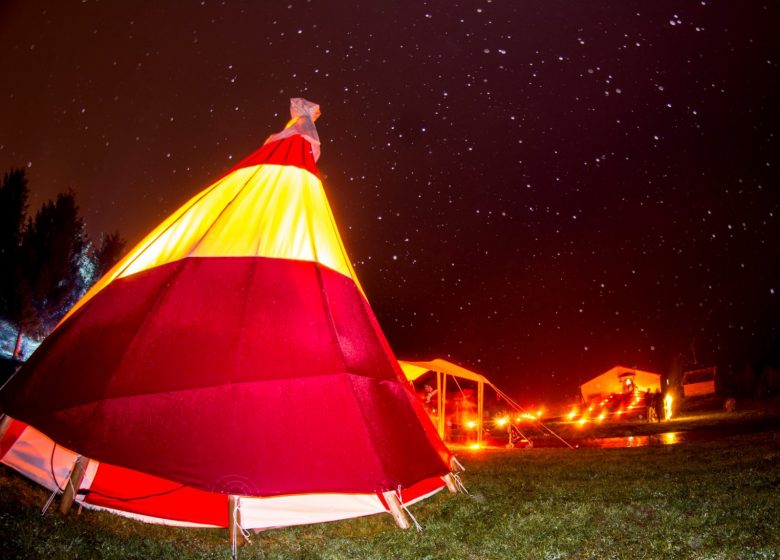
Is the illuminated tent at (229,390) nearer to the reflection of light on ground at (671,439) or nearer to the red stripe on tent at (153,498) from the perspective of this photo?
the red stripe on tent at (153,498)

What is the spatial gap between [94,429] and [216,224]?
235cm

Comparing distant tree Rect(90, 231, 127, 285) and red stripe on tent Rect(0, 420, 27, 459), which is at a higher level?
distant tree Rect(90, 231, 127, 285)

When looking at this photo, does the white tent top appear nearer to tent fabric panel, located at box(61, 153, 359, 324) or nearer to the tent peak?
the tent peak

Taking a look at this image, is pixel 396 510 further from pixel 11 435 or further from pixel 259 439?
pixel 11 435

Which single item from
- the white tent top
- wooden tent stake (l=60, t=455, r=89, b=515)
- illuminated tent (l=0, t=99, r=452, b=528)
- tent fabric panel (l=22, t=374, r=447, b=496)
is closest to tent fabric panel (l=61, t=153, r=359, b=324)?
illuminated tent (l=0, t=99, r=452, b=528)

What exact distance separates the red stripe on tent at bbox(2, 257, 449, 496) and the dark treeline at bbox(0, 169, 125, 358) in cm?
3305

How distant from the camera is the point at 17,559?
10.2ft

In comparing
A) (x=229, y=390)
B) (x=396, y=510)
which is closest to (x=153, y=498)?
(x=229, y=390)

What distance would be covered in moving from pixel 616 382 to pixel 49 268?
43708mm

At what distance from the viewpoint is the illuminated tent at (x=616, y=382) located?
39188 millimetres

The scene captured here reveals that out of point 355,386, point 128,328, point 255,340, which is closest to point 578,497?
point 355,386

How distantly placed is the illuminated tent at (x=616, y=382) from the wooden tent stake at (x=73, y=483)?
3892cm

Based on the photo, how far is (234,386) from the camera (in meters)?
4.38

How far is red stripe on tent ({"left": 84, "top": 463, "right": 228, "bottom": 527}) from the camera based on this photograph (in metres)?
4.61
